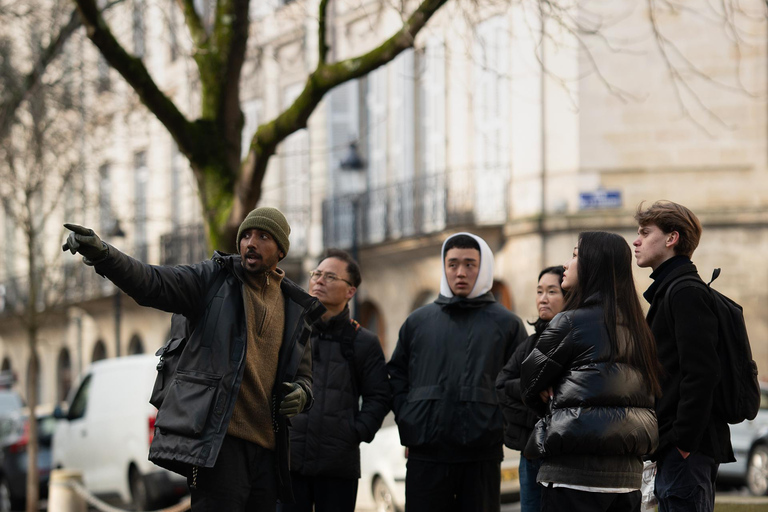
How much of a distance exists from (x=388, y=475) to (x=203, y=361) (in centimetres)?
729

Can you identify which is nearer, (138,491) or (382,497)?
(382,497)

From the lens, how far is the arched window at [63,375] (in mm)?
40438

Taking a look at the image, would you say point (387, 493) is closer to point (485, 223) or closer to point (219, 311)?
point (219, 311)

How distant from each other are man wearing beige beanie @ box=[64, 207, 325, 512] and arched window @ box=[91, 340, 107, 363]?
32801 mm

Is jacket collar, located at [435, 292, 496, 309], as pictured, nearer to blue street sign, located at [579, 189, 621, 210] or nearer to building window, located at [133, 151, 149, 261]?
blue street sign, located at [579, 189, 621, 210]

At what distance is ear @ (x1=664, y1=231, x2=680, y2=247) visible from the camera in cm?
604

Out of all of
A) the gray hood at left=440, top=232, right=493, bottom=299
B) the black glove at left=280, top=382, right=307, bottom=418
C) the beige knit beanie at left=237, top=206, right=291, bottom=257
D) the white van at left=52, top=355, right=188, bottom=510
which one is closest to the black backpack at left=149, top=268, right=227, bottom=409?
the beige knit beanie at left=237, top=206, right=291, bottom=257

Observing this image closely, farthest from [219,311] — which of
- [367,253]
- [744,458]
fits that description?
[367,253]

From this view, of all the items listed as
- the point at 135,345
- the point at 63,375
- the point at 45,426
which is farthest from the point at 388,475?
the point at 63,375

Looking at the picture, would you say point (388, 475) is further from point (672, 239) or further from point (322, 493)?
point (672, 239)

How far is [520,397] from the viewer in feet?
22.1

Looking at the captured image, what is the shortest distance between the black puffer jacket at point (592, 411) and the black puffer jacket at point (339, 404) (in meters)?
1.83

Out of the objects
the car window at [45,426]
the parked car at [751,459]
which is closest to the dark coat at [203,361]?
the parked car at [751,459]

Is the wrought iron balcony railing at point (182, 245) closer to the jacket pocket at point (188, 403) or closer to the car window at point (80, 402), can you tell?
the car window at point (80, 402)
